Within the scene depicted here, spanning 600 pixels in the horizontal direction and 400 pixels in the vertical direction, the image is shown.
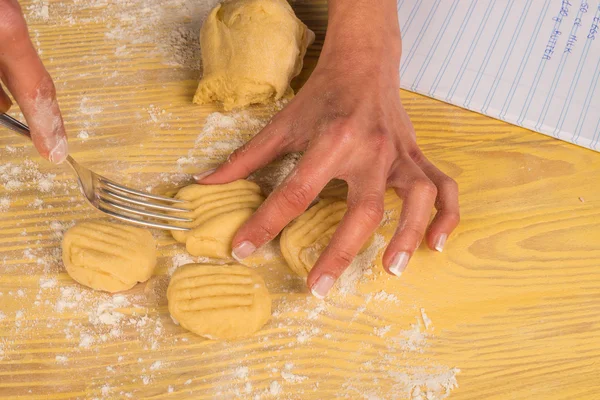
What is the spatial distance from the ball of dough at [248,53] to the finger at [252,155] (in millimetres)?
158

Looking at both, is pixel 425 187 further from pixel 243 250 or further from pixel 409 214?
pixel 243 250

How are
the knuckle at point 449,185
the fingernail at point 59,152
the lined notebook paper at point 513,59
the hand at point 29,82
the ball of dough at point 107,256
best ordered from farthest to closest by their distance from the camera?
the lined notebook paper at point 513,59 < the knuckle at point 449,185 < the ball of dough at point 107,256 < the fingernail at point 59,152 < the hand at point 29,82

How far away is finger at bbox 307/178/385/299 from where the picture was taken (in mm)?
1093

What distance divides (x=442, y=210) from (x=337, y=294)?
276mm

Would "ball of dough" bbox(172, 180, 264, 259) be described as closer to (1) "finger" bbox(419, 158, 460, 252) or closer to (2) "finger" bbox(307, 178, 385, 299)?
(2) "finger" bbox(307, 178, 385, 299)

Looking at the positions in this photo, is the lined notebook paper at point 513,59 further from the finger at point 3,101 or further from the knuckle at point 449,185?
the finger at point 3,101

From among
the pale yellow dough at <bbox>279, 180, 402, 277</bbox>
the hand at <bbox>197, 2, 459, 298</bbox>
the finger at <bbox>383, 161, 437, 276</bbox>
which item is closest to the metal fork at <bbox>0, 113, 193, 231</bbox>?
the hand at <bbox>197, 2, 459, 298</bbox>

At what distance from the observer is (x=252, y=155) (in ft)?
4.08

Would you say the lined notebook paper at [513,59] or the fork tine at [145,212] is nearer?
the fork tine at [145,212]

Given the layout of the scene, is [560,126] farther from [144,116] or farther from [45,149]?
[45,149]

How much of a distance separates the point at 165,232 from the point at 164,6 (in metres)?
0.71

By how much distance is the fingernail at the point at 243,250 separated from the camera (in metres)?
1.13

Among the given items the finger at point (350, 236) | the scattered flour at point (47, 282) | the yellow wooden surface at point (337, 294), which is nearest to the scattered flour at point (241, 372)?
the yellow wooden surface at point (337, 294)

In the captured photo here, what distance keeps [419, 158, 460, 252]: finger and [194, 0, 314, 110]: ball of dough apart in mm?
408
